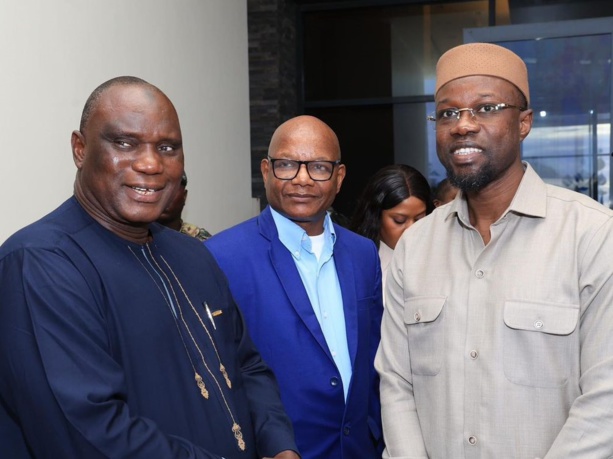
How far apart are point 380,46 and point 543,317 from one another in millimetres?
7988

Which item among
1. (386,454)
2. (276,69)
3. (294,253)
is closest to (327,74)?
(276,69)

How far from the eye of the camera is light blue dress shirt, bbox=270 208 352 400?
2855mm

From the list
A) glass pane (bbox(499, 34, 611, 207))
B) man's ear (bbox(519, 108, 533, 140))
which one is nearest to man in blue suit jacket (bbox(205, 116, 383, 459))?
man's ear (bbox(519, 108, 533, 140))

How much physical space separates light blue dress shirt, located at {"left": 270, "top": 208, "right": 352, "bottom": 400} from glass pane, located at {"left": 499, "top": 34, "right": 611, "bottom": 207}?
211 inches

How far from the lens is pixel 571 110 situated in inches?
309

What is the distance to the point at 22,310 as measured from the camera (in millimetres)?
1760

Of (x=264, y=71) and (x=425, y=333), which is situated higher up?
(x=264, y=71)

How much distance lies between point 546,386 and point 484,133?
0.76 m

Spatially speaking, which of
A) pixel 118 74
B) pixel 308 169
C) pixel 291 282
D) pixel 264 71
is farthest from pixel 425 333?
pixel 264 71

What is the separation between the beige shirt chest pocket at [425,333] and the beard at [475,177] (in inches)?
13.9

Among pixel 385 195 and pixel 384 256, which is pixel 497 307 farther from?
pixel 385 195

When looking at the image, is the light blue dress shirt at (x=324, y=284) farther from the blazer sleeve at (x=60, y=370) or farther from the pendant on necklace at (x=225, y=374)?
the blazer sleeve at (x=60, y=370)

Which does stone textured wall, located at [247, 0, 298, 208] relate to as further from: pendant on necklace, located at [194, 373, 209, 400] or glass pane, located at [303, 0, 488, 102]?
pendant on necklace, located at [194, 373, 209, 400]

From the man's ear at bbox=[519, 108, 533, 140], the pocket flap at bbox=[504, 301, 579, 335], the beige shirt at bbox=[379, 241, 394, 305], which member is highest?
the man's ear at bbox=[519, 108, 533, 140]
